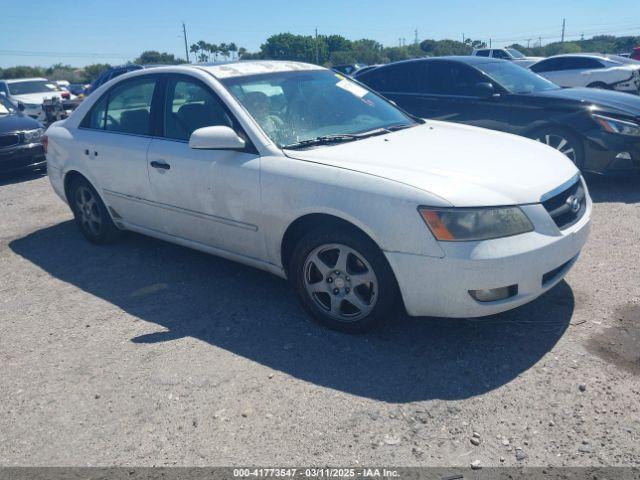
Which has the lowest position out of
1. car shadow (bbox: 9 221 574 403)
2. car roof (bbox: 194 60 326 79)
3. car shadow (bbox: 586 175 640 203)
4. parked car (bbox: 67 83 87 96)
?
car shadow (bbox: 9 221 574 403)

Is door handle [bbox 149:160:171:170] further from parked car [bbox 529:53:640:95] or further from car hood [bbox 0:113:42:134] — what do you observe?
parked car [bbox 529:53:640:95]

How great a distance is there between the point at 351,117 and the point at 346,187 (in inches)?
46.4

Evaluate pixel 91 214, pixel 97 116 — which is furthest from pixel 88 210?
pixel 97 116

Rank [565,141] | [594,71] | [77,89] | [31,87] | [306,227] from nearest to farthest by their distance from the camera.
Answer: [306,227], [565,141], [594,71], [31,87], [77,89]

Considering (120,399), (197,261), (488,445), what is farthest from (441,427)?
(197,261)

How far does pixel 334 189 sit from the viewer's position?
11.2ft

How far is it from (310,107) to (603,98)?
14.3 ft

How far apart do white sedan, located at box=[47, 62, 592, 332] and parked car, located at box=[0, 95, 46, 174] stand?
4631mm

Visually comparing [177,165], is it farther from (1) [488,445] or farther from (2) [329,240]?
(1) [488,445]

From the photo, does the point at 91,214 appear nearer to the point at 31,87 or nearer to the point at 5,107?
the point at 5,107

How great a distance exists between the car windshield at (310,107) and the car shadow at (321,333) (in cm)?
122

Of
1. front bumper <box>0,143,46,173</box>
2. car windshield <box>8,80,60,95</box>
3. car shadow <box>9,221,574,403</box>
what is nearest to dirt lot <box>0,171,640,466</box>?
car shadow <box>9,221,574,403</box>

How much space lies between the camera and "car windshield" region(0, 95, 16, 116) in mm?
10430

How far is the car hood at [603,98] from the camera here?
6543mm
